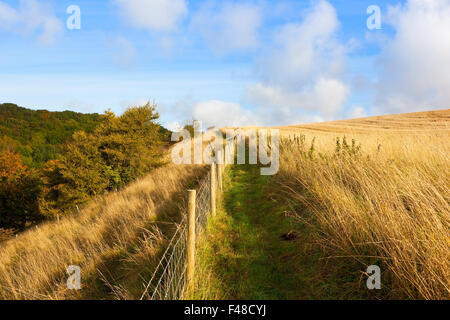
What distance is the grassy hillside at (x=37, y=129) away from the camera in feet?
254

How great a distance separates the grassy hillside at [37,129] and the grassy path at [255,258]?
79.2 metres

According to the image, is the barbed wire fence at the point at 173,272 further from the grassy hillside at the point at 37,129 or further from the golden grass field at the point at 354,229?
the grassy hillside at the point at 37,129

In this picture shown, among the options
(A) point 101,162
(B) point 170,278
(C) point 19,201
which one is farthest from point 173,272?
(C) point 19,201

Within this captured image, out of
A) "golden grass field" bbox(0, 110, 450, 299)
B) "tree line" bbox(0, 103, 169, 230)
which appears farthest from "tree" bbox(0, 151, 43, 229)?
"golden grass field" bbox(0, 110, 450, 299)

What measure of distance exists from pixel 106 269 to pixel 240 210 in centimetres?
361

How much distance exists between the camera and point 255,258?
202 inches

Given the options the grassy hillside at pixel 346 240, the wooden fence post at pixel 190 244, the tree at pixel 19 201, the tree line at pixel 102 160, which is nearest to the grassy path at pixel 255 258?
the grassy hillside at pixel 346 240

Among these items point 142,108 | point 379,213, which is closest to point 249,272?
point 379,213

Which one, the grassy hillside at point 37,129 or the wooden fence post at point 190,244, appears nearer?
the wooden fence post at point 190,244

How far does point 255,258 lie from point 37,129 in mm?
114516

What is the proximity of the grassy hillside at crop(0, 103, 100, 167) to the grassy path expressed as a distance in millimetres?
79158

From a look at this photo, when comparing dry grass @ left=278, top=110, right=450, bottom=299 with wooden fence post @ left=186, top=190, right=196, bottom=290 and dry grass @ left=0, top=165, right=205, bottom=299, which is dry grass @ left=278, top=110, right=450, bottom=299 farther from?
dry grass @ left=0, top=165, right=205, bottom=299

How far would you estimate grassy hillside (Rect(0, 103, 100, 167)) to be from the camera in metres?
77.6
